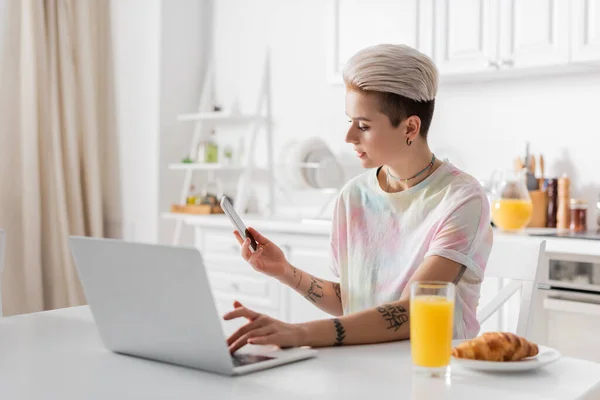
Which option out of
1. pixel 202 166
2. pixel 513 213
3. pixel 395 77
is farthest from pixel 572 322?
pixel 202 166

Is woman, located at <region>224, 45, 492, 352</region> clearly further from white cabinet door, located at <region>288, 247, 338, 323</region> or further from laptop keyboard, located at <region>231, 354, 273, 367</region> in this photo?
white cabinet door, located at <region>288, 247, 338, 323</region>

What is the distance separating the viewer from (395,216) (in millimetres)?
1530

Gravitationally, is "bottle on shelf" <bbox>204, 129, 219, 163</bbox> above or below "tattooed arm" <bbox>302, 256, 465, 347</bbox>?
above

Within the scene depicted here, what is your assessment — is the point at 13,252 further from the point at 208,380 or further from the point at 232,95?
the point at 208,380

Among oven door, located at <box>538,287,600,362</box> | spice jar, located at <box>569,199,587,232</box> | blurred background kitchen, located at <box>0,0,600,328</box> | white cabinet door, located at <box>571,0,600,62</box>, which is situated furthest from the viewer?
blurred background kitchen, located at <box>0,0,600,328</box>

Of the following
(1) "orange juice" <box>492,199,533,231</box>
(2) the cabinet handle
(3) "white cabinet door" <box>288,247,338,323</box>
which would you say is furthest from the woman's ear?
(3) "white cabinet door" <box>288,247,338,323</box>

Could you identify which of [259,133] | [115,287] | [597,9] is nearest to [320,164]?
[259,133]

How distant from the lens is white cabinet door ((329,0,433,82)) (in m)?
3.03

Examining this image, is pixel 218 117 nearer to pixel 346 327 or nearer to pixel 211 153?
pixel 211 153

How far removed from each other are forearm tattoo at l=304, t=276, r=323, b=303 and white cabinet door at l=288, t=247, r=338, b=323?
1.42m

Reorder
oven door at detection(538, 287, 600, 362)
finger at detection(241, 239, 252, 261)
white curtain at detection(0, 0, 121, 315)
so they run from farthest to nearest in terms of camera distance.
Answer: white curtain at detection(0, 0, 121, 315)
oven door at detection(538, 287, 600, 362)
finger at detection(241, 239, 252, 261)

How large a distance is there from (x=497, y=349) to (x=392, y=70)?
592 mm

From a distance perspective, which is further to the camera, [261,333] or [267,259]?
[267,259]

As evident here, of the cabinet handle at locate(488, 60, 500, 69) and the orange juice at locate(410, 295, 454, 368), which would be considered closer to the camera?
the orange juice at locate(410, 295, 454, 368)
